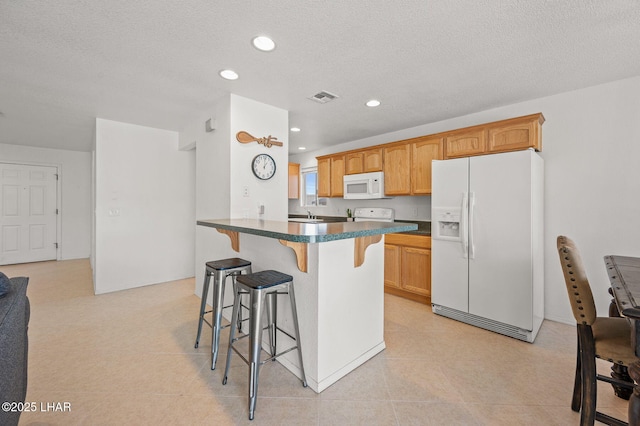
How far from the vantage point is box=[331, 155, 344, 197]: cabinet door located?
16.0ft

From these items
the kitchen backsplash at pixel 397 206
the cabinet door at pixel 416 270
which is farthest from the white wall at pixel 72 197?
the cabinet door at pixel 416 270

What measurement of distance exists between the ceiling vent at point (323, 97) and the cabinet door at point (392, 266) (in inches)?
81.5

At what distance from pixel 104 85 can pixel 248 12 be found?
2009mm

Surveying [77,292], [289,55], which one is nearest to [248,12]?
[289,55]

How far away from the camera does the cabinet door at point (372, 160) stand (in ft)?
13.9

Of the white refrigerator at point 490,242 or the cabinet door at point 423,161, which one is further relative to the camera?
the cabinet door at point 423,161

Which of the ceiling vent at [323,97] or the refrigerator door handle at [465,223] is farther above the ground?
the ceiling vent at [323,97]

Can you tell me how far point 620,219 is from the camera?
2.64m

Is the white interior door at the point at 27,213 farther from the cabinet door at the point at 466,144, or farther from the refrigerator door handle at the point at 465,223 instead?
the refrigerator door handle at the point at 465,223

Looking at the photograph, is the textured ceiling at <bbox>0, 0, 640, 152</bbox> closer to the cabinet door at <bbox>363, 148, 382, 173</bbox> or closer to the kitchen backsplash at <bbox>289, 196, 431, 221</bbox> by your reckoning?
the cabinet door at <bbox>363, 148, 382, 173</bbox>

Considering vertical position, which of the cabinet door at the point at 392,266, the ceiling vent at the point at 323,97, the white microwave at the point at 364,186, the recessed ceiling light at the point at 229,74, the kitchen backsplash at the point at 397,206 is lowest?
the cabinet door at the point at 392,266

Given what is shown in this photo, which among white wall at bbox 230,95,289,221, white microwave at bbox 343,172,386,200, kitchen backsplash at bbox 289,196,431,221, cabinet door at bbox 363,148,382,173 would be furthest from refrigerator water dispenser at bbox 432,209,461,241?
white wall at bbox 230,95,289,221

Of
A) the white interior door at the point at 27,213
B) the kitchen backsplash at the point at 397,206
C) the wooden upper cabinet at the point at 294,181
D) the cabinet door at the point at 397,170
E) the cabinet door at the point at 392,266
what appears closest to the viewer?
the cabinet door at the point at 392,266

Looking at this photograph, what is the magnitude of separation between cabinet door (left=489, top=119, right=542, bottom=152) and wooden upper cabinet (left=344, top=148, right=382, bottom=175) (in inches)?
62.0
